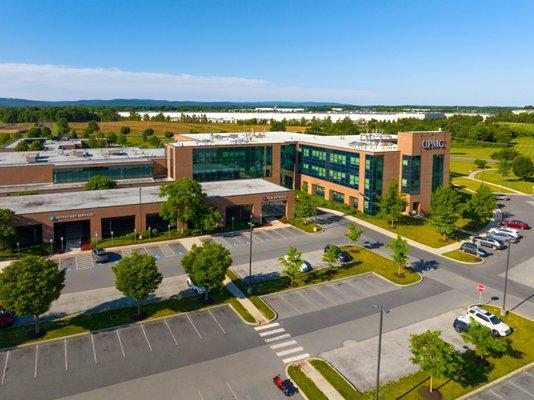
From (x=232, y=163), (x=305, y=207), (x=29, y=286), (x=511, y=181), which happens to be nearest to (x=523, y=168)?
(x=511, y=181)

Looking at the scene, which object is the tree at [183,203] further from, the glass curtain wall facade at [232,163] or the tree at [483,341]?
the tree at [483,341]

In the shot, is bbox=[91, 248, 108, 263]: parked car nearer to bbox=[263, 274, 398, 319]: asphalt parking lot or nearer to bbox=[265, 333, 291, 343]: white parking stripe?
bbox=[263, 274, 398, 319]: asphalt parking lot

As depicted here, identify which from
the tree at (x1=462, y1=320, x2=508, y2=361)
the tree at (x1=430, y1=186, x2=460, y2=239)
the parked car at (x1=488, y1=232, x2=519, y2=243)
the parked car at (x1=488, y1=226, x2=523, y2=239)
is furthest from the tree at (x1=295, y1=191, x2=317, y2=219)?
the tree at (x1=462, y1=320, x2=508, y2=361)

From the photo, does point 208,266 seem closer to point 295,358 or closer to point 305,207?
point 295,358

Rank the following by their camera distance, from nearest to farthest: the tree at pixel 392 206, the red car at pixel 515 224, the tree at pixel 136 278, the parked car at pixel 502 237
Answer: the tree at pixel 136 278 → the parked car at pixel 502 237 → the tree at pixel 392 206 → the red car at pixel 515 224

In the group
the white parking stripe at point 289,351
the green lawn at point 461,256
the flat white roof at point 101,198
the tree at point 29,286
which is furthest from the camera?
the flat white roof at point 101,198

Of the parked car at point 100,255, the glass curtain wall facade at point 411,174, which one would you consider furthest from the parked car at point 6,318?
the glass curtain wall facade at point 411,174

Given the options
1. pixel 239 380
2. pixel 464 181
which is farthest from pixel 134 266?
pixel 464 181
